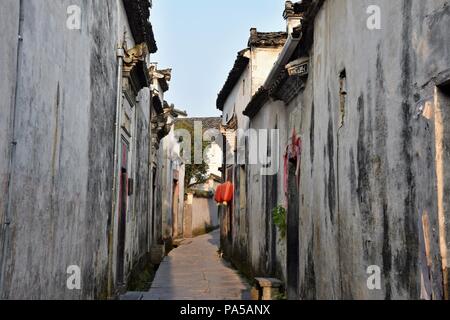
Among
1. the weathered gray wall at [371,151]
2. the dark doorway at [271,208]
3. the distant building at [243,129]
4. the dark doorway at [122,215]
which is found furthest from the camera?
the distant building at [243,129]

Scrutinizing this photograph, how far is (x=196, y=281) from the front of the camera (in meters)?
11.3

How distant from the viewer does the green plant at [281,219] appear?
8977 millimetres

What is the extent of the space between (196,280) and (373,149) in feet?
25.8

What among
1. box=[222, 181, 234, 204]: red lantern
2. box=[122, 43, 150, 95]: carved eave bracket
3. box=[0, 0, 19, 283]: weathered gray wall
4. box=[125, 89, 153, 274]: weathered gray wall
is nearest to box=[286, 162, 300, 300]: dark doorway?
box=[122, 43, 150, 95]: carved eave bracket

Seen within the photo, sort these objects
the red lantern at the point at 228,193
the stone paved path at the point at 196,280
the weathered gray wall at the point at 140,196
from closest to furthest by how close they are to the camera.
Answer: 1. the stone paved path at the point at 196,280
2. the weathered gray wall at the point at 140,196
3. the red lantern at the point at 228,193

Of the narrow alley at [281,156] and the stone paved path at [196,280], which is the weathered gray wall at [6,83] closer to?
the narrow alley at [281,156]

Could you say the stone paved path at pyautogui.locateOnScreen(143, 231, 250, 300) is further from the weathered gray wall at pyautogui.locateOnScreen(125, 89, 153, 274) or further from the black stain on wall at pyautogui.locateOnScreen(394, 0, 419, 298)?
the black stain on wall at pyautogui.locateOnScreen(394, 0, 419, 298)

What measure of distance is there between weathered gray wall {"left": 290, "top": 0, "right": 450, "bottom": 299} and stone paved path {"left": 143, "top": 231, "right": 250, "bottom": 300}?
117 inches

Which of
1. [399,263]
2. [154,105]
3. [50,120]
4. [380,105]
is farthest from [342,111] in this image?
[154,105]

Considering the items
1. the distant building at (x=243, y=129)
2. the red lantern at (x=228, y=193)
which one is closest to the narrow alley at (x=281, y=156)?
the distant building at (x=243, y=129)

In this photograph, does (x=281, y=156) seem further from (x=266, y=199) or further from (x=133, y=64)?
(x=133, y=64)

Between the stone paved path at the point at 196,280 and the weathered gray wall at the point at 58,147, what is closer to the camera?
the weathered gray wall at the point at 58,147

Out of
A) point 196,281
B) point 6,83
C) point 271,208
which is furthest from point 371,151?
point 196,281
